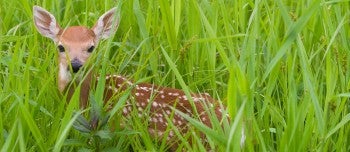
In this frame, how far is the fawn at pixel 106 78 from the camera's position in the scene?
403 centimetres

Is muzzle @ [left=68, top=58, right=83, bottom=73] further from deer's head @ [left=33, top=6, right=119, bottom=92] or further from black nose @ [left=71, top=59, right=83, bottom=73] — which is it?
deer's head @ [left=33, top=6, right=119, bottom=92]

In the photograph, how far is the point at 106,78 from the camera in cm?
433

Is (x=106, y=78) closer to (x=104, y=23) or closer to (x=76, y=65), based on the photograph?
(x=76, y=65)

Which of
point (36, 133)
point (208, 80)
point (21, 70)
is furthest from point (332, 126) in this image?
point (21, 70)

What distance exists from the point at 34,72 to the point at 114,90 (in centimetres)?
44

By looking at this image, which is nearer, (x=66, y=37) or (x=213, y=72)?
(x=213, y=72)

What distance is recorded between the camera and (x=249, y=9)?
521 centimetres

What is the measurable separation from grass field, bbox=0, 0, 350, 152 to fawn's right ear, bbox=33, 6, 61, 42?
0.09 metres

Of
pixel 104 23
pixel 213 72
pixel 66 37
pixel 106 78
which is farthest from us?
pixel 104 23

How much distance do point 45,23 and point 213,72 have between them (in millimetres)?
999

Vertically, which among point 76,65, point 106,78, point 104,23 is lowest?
point 106,78

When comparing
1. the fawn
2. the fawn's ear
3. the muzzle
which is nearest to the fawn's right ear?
the fawn

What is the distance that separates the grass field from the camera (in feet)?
10.4

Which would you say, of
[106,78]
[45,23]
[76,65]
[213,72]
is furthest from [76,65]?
[213,72]
